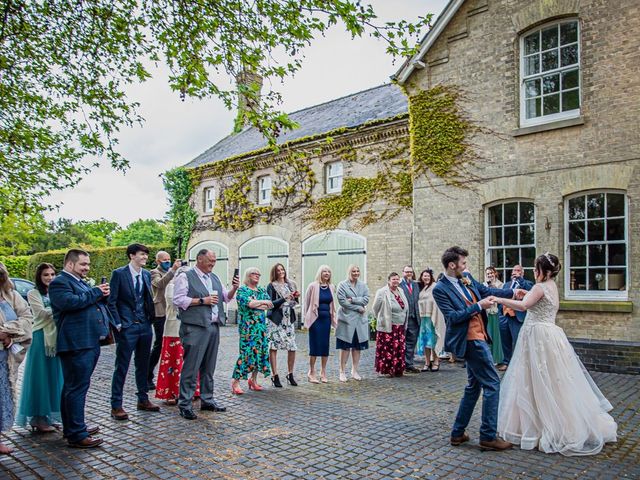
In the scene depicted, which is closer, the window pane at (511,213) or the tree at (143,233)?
the window pane at (511,213)

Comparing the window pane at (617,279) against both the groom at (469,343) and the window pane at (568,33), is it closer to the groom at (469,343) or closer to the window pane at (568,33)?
the window pane at (568,33)

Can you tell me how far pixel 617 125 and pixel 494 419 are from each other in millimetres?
7324

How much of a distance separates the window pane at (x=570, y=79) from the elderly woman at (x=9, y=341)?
1048cm

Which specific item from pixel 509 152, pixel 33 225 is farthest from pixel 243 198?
pixel 509 152

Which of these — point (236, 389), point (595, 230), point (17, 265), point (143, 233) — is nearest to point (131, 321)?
point (236, 389)

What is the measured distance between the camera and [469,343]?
5.23 m

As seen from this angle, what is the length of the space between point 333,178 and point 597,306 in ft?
30.8

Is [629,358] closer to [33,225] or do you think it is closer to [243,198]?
[33,225]

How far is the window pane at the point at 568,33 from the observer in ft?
34.7

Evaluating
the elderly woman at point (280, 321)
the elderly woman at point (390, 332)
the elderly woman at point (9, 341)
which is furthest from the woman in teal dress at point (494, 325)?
the elderly woman at point (9, 341)

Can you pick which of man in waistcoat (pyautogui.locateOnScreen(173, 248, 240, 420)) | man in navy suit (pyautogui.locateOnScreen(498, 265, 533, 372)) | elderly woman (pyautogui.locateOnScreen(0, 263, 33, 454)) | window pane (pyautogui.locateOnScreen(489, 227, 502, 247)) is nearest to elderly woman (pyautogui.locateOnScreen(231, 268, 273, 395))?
man in waistcoat (pyautogui.locateOnScreen(173, 248, 240, 420))

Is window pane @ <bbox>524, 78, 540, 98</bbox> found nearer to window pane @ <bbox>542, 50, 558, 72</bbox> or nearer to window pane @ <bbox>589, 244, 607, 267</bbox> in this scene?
window pane @ <bbox>542, 50, 558, 72</bbox>

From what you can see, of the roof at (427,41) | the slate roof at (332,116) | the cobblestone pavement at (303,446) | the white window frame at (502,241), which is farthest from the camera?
the slate roof at (332,116)

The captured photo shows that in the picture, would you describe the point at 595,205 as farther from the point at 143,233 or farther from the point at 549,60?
the point at 143,233
